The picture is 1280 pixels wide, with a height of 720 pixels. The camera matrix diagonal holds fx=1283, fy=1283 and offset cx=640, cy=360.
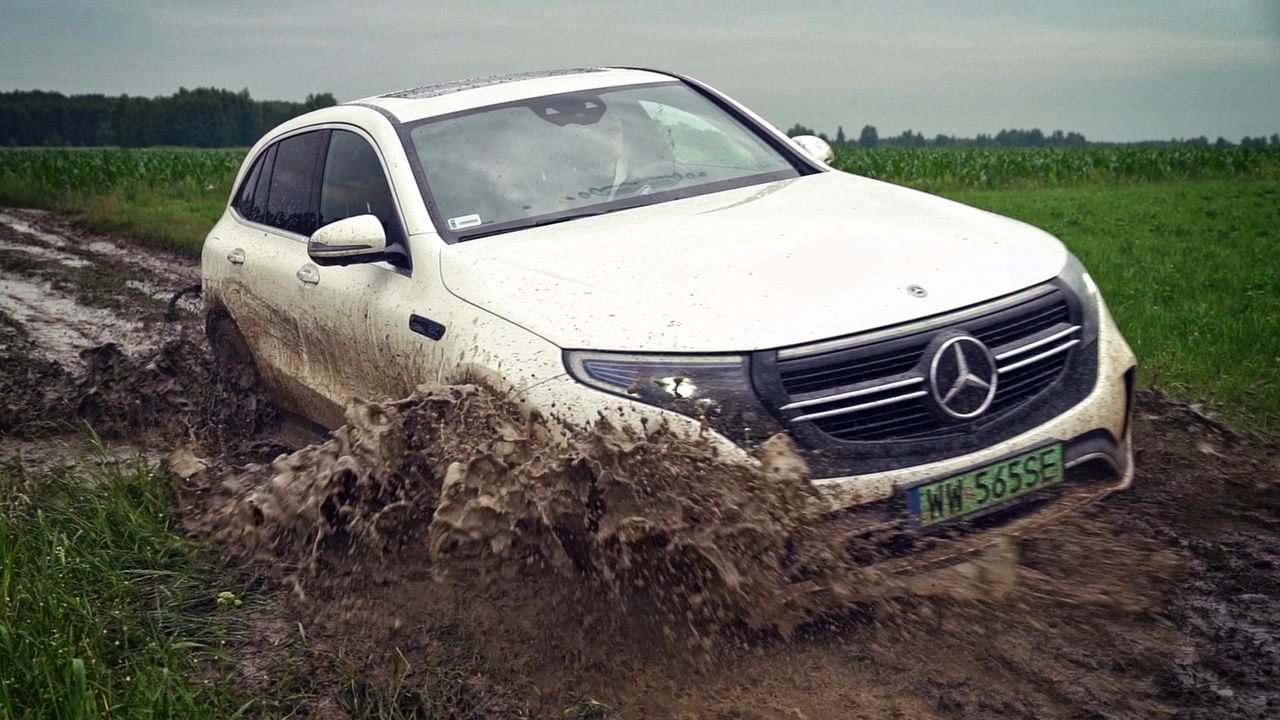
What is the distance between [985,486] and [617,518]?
1.05m

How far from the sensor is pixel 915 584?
3.59 metres

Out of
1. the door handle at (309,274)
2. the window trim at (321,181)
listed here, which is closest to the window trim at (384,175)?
the window trim at (321,181)

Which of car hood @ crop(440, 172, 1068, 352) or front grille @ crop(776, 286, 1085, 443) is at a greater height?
car hood @ crop(440, 172, 1068, 352)

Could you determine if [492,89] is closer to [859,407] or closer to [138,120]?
[859,407]

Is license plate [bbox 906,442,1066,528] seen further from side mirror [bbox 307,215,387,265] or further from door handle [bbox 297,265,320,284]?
door handle [bbox 297,265,320,284]

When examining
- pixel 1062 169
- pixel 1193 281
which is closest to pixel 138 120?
pixel 1062 169

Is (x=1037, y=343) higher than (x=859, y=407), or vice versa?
(x=1037, y=343)

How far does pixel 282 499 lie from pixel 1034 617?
240 cm

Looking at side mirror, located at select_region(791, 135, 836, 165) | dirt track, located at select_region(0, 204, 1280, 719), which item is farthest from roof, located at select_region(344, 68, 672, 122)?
dirt track, located at select_region(0, 204, 1280, 719)

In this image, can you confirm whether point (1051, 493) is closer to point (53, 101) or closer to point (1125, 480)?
point (1125, 480)

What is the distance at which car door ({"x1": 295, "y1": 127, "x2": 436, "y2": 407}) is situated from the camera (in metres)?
4.50

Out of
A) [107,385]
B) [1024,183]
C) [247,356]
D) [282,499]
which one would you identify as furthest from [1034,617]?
[1024,183]

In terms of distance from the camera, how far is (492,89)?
5625mm

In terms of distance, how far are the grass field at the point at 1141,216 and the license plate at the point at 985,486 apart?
2.66 metres
